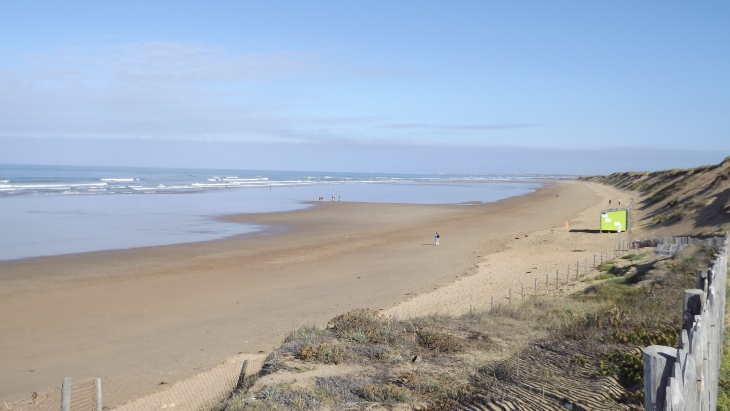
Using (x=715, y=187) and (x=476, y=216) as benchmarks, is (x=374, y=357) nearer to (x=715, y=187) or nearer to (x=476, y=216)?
(x=715, y=187)

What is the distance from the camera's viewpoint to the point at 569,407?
5.38 metres

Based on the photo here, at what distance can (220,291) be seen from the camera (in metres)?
19.2

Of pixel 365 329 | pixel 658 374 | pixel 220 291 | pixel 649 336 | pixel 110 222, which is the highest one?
pixel 658 374

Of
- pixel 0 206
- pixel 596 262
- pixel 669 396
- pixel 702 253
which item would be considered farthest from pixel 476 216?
pixel 669 396

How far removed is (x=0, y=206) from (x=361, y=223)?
28.0 m

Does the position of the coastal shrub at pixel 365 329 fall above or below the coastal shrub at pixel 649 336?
below

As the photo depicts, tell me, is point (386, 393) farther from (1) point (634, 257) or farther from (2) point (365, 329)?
(1) point (634, 257)

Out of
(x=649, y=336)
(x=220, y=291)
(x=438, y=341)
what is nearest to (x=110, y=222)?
(x=220, y=291)

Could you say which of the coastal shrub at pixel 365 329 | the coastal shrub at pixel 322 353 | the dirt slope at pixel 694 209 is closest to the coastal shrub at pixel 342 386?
the coastal shrub at pixel 322 353

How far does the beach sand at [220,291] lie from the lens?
12.4m

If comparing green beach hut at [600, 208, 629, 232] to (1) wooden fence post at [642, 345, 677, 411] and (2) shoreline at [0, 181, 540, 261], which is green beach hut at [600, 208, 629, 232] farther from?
(1) wooden fence post at [642, 345, 677, 411]

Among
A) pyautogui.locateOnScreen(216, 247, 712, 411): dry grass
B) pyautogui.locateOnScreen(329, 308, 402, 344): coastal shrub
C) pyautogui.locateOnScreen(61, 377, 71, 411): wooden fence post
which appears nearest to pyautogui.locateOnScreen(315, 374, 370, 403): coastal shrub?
pyautogui.locateOnScreen(216, 247, 712, 411): dry grass

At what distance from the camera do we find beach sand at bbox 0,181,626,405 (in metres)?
12.4

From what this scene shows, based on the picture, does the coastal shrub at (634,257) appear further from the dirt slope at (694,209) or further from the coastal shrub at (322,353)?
the coastal shrub at (322,353)
